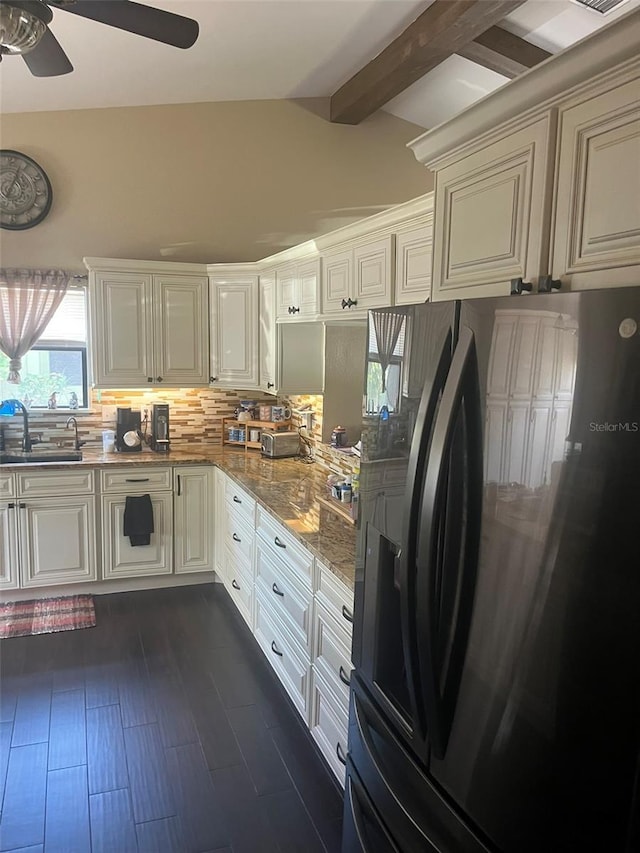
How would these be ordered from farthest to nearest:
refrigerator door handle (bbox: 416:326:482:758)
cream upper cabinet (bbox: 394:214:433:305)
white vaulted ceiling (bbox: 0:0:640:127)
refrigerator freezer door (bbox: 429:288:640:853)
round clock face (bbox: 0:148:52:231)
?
round clock face (bbox: 0:148:52:231) → white vaulted ceiling (bbox: 0:0:640:127) → cream upper cabinet (bbox: 394:214:433:305) → refrigerator door handle (bbox: 416:326:482:758) → refrigerator freezer door (bbox: 429:288:640:853)

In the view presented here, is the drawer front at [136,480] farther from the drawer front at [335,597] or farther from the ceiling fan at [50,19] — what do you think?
the ceiling fan at [50,19]

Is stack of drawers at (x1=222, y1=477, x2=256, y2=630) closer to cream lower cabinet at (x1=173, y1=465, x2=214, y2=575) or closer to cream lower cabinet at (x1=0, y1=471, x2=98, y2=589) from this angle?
cream lower cabinet at (x1=173, y1=465, x2=214, y2=575)

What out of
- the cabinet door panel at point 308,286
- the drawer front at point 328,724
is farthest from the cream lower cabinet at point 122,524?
the drawer front at point 328,724

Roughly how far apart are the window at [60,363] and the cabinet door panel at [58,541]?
0.84m

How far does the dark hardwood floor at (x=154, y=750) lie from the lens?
2152mm

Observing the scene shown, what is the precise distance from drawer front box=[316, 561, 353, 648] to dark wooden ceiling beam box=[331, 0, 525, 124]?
2.62 metres

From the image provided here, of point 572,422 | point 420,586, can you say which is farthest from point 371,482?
point 572,422

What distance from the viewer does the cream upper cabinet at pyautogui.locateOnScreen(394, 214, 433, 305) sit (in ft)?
7.27

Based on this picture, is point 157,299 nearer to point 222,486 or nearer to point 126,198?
point 126,198

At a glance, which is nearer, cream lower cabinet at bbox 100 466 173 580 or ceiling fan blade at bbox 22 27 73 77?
ceiling fan blade at bbox 22 27 73 77

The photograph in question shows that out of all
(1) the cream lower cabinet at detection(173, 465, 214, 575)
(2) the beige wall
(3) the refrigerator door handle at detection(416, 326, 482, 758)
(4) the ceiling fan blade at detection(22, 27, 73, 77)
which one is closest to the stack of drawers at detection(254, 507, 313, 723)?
(1) the cream lower cabinet at detection(173, 465, 214, 575)

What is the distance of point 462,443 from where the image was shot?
3.90ft

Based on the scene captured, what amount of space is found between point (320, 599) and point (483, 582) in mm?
1328

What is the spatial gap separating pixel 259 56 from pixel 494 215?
3037 mm
